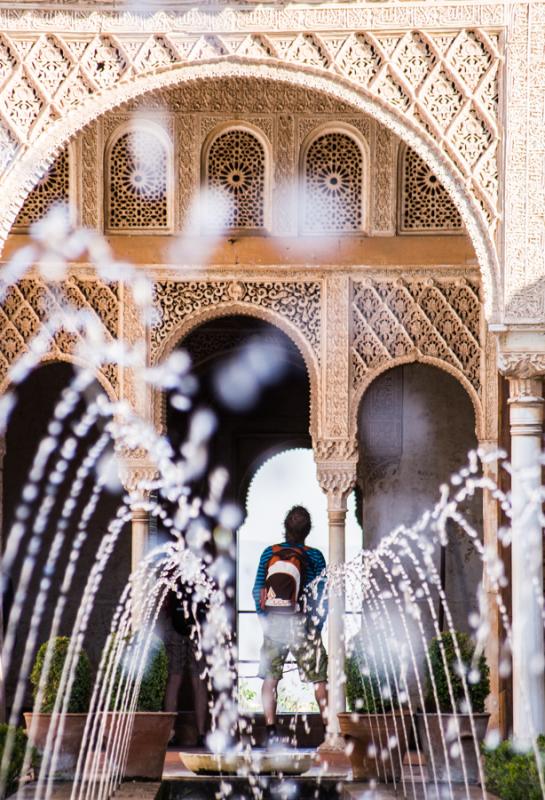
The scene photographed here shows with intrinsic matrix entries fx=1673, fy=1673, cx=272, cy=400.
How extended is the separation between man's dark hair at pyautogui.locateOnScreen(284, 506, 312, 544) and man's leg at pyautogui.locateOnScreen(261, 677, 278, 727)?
102 centimetres

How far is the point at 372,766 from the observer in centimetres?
987

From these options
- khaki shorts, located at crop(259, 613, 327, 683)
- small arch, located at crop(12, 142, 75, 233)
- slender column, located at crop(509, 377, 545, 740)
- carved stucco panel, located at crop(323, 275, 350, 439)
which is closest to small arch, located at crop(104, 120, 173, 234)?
small arch, located at crop(12, 142, 75, 233)

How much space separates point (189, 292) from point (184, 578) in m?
2.55

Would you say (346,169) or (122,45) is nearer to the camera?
(122,45)

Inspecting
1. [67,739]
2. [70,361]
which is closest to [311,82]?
[70,361]

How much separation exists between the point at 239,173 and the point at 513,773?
572 cm

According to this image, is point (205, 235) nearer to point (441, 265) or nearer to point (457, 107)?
point (441, 265)

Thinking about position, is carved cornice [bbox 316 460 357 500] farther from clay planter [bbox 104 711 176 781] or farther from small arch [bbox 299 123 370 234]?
clay planter [bbox 104 711 176 781]

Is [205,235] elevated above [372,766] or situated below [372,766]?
above

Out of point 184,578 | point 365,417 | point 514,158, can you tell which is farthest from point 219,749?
point 514,158

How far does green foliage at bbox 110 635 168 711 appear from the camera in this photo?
993cm

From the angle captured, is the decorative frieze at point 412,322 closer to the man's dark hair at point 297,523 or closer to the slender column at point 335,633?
the slender column at point 335,633

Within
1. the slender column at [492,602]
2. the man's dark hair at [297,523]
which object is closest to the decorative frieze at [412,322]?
the slender column at [492,602]

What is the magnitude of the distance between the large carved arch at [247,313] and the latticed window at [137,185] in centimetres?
72
